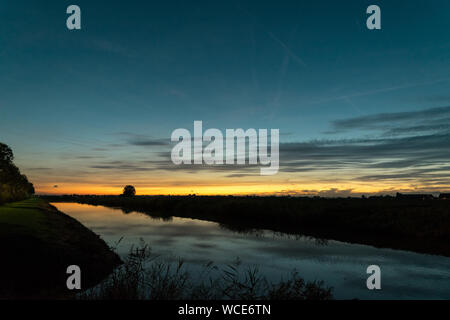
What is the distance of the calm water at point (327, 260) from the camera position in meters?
12.6

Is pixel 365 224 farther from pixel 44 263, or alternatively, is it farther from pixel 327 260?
pixel 44 263

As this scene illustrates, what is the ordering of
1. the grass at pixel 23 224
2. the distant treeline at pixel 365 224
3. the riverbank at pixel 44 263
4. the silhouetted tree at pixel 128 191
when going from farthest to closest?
the silhouetted tree at pixel 128 191, the distant treeline at pixel 365 224, the grass at pixel 23 224, the riverbank at pixel 44 263

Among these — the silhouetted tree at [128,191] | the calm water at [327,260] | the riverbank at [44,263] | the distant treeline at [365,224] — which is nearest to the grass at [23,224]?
the riverbank at [44,263]

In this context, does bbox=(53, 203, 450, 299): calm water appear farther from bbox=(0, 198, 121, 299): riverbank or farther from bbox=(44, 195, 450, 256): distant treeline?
bbox=(0, 198, 121, 299): riverbank

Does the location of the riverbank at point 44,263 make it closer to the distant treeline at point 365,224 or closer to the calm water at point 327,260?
the calm water at point 327,260

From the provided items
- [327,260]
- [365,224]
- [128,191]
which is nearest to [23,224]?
[327,260]

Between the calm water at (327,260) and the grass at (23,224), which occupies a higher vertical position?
the grass at (23,224)

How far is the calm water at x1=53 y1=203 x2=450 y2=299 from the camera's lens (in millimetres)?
12625

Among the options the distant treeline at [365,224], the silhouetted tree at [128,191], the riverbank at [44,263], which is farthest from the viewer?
the silhouetted tree at [128,191]

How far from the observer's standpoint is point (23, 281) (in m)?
10.7

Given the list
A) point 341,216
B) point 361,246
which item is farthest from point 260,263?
point 341,216
